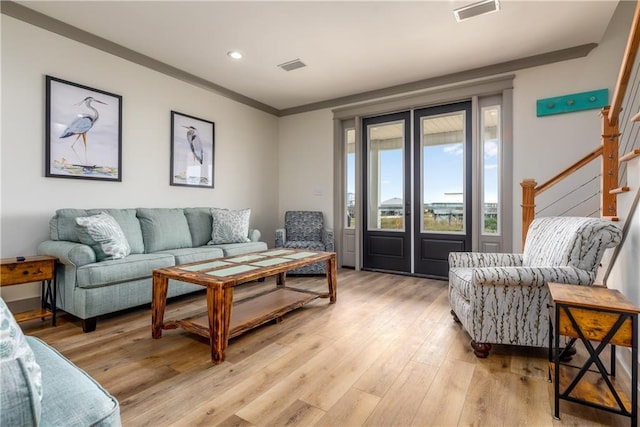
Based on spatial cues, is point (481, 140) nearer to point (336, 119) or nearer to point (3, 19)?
point (336, 119)

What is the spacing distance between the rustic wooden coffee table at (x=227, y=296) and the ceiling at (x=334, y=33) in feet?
7.13

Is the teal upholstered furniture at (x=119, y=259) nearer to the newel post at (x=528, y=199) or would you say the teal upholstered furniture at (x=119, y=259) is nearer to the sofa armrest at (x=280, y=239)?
the sofa armrest at (x=280, y=239)

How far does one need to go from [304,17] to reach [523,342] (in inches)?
120

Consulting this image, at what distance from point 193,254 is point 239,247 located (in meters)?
0.61

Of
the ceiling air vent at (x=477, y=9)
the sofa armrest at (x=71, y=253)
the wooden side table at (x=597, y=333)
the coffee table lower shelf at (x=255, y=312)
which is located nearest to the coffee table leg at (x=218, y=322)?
the coffee table lower shelf at (x=255, y=312)

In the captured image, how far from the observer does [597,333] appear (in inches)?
56.4

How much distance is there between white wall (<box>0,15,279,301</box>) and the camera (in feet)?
8.93

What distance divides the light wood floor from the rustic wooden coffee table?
0.13 m

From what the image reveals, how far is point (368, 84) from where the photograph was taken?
4.43m

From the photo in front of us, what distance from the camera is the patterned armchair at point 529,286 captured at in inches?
73.0

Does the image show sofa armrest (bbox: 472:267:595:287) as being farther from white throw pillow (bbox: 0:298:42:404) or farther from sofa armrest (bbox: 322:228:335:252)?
sofa armrest (bbox: 322:228:335:252)

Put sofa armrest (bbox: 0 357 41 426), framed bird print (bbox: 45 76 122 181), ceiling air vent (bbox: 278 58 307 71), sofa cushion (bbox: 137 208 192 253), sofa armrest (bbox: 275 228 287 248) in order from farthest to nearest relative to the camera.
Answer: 1. sofa armrest (bbox: 275 228 287 248)
2. ceiling air vent (bbox: 278 58 307 71)
3. sofa cushion (bbox: 137 208 192 253)
4. framed bird print (bbox: 45 76 122 181)
5. sofa armrest (bbox: 0 357 41 426)

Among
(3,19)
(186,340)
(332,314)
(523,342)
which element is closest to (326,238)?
(332,314)

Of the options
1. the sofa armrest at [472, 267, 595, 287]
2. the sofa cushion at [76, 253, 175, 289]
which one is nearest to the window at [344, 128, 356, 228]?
the sofa cushion at [76, 253, 175, 289]
